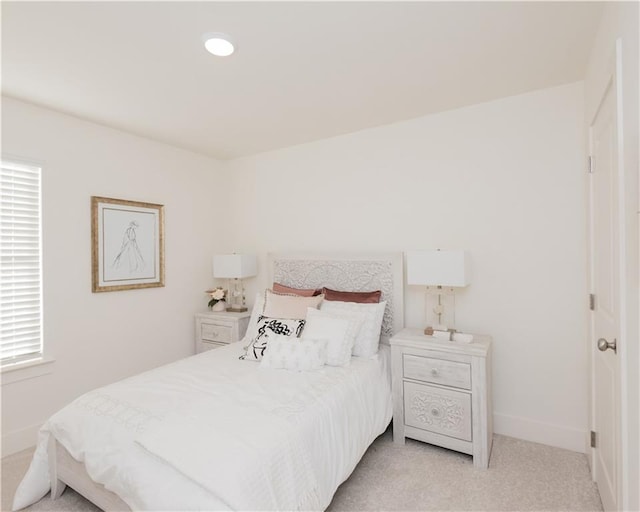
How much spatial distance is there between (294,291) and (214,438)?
1891mm

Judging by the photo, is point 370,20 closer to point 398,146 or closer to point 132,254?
point 398,146

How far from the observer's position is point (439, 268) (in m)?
2.56

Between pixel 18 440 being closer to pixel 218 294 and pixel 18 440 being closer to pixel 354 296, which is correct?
pixel 218 294

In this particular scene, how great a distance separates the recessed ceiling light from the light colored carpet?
259cm

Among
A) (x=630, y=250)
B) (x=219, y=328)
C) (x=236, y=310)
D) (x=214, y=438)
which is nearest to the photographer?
(x=630, y=250)

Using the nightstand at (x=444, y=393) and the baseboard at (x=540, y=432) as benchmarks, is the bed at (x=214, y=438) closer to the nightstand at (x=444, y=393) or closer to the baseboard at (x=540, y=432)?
the nightstand at (x=444, y=393)

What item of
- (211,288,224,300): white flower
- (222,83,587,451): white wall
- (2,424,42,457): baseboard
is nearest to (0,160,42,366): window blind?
(2,424,42,457): baseboard

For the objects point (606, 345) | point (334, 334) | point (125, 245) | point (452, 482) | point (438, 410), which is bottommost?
point (452, 482)

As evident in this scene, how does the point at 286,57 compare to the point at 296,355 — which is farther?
the point at 296,355

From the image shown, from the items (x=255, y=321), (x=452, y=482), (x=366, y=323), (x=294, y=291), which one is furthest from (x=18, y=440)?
(x=452, y=482)

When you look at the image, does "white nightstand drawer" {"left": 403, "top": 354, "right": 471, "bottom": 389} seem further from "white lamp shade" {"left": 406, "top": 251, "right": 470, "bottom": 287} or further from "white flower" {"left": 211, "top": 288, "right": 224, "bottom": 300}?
"white flower" {"left": 211, "top": 288, "right": 224, "bottom": 300}

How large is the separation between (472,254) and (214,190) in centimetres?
292

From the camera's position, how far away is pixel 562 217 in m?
2.48

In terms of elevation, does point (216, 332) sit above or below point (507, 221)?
below
